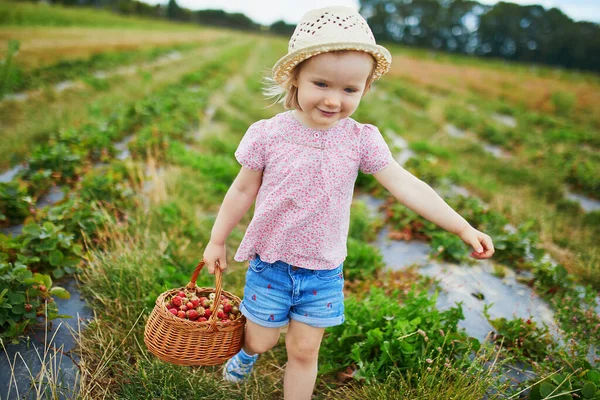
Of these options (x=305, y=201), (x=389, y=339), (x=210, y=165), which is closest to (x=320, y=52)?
(x=305, y=201)

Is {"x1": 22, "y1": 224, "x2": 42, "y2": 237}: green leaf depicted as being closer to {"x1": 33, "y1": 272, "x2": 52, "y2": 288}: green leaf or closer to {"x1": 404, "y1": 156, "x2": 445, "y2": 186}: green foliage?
{"x1": 33, "y1": 272, "x2": 52, "y2": 288}: green leaf

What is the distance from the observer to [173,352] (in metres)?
2.06

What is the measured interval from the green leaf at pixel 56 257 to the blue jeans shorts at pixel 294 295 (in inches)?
61.8

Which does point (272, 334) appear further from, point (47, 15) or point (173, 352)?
point (47, 15)

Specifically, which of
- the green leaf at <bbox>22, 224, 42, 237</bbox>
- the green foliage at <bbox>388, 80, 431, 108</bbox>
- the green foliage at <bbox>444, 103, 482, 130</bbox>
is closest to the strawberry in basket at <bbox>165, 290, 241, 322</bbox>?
the green leaf at <bbox>22, 224, 42, 237</bbox>

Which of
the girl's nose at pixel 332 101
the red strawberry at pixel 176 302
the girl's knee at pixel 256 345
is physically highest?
the girl's nose at pixel 332 101

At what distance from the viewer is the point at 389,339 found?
2.58m

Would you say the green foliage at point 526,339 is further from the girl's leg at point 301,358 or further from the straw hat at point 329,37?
the straw hat at point 329,37

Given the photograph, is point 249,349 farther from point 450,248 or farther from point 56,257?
point 450,248

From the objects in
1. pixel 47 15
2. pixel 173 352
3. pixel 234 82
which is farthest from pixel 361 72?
pixel 47 15

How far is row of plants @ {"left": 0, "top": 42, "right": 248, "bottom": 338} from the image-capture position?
2.52m

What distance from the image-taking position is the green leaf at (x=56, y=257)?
2.95 m

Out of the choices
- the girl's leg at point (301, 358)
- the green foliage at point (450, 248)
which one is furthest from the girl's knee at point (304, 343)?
the green foliage at point (450, 248)

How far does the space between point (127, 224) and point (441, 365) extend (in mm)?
2489
